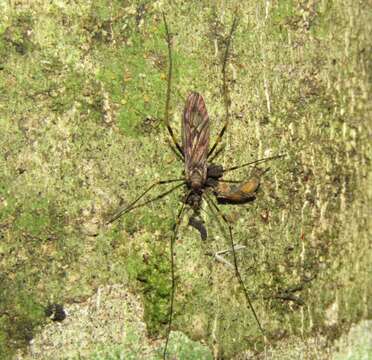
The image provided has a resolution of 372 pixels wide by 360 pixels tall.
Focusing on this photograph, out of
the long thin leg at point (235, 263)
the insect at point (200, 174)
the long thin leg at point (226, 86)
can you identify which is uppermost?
the long thin leg at point (226, 86)

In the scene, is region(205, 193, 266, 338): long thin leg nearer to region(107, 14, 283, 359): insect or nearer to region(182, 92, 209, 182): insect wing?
region(107, 14, 283, 359): insect

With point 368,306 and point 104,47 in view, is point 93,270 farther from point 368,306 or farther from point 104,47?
point 368,306

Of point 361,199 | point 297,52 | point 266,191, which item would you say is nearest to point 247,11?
point 297,52

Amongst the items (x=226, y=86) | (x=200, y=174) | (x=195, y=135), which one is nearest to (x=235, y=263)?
(x=200, y=174)

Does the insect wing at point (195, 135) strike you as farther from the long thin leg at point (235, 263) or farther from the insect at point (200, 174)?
the long thin leg at point (235, 263)

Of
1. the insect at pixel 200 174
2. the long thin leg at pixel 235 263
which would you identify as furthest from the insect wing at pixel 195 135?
the long thin leg at pixel 235 263

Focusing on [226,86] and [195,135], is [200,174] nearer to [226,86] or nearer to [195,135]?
[195,135]

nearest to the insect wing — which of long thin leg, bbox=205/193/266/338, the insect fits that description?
the insect
